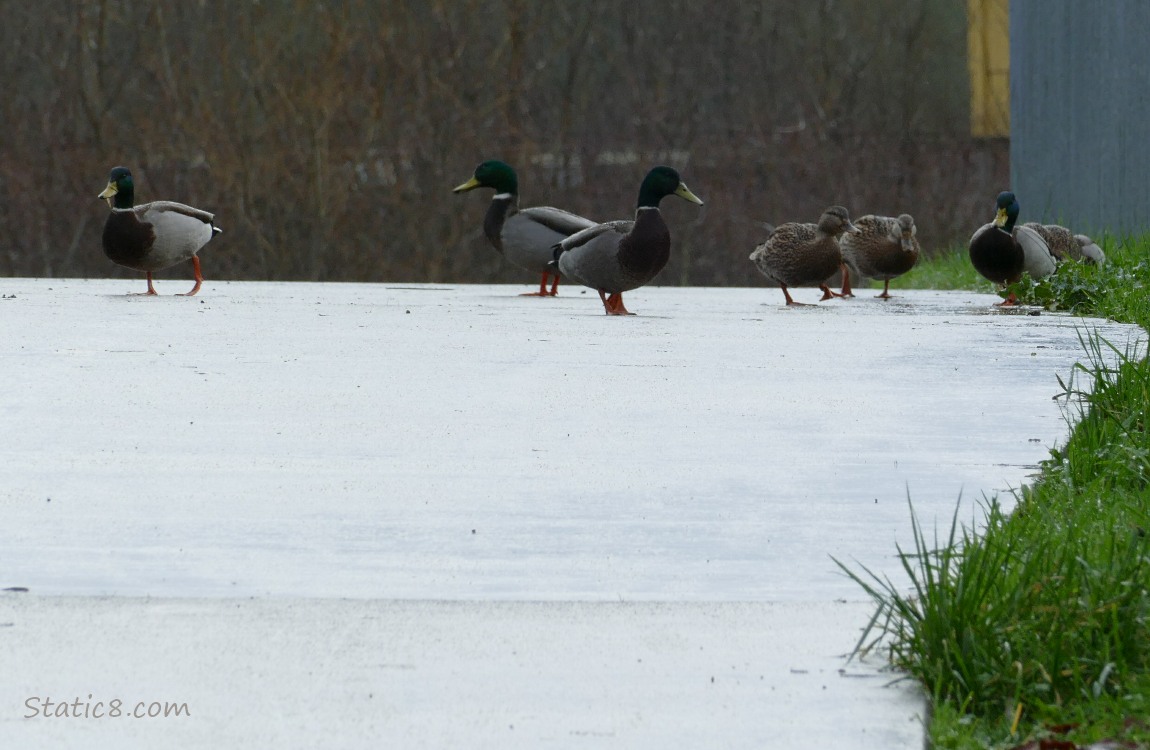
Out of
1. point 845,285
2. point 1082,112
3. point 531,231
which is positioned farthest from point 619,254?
point 1082,112

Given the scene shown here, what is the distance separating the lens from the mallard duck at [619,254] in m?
10.6

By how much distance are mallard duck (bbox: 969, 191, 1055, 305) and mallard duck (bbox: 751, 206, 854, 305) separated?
1.03 metres

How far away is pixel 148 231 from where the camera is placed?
1191 cm

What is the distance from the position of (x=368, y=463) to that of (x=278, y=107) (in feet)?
50.7

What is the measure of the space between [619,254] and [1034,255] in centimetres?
302

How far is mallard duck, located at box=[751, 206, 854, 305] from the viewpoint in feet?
39.4

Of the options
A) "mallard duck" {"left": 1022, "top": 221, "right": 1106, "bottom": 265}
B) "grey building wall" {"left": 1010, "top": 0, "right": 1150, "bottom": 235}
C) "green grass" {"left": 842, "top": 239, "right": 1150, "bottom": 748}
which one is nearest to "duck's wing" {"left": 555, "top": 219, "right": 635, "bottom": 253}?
"mallard duck" {"left": 1022, "top": 221, "right": 1106, "bottom": 265}

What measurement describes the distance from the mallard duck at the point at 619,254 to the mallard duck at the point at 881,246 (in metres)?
2.00

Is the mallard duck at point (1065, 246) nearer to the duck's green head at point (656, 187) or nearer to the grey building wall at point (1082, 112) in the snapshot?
the grey building wall at point (1082, 112)

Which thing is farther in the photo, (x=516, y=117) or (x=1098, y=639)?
(x=516, y=117)

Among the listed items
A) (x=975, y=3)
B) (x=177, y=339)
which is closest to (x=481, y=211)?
(x=975, y=3)

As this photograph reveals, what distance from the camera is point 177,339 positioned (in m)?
8.60

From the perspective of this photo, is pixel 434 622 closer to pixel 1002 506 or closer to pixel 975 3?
pixel 1002 506

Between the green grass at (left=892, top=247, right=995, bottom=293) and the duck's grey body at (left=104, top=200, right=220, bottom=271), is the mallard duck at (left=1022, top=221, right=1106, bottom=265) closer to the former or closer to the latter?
the green grass at (left=892, top=247, right=995, bottom=293)
